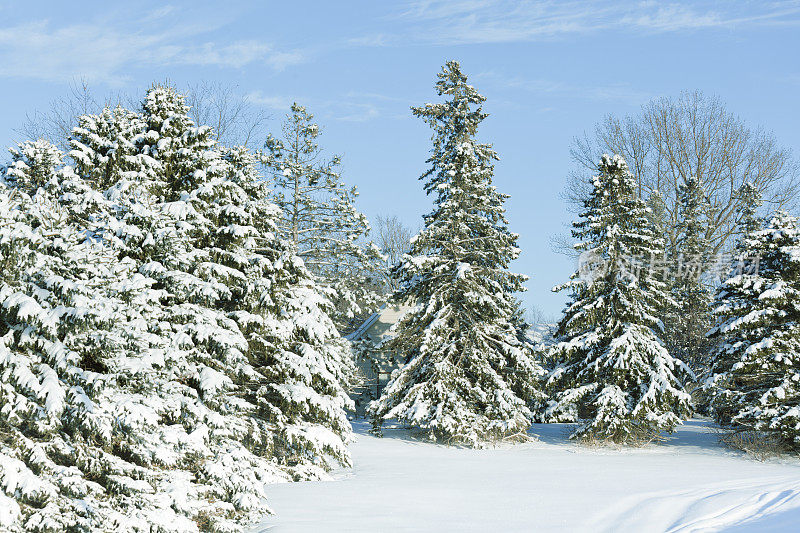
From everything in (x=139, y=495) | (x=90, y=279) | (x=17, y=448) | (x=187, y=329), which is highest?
(x=90, y=279)

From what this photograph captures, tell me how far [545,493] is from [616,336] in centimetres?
1038

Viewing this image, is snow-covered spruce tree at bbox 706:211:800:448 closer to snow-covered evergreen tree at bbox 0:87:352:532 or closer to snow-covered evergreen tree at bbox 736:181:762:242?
snow-covered evergreen tree at bbox 736:181:762:242

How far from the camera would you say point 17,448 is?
20.8 ft

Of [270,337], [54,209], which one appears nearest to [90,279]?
[54,209]

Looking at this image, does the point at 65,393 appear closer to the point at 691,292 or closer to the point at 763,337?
the point at 763,337

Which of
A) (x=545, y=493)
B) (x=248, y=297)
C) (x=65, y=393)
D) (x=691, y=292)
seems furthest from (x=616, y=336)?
(x=65, y=393)

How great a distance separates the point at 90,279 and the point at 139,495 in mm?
2391

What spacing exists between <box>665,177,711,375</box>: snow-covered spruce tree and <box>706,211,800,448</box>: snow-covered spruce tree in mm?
10185

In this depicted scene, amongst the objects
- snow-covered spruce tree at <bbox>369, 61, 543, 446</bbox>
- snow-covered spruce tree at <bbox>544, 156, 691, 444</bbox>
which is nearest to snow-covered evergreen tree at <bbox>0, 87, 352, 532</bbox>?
snow-covered spruce tree at <bbox>369, 61, 543, 446</bbox>

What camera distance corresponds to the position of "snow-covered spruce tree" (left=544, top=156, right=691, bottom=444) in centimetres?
2081

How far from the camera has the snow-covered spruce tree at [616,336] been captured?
20812 millimetres

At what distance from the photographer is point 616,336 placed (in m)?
22.0

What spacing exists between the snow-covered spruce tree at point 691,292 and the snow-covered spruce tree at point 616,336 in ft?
30.5

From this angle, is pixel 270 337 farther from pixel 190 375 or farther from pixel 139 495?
pixel 139 495
